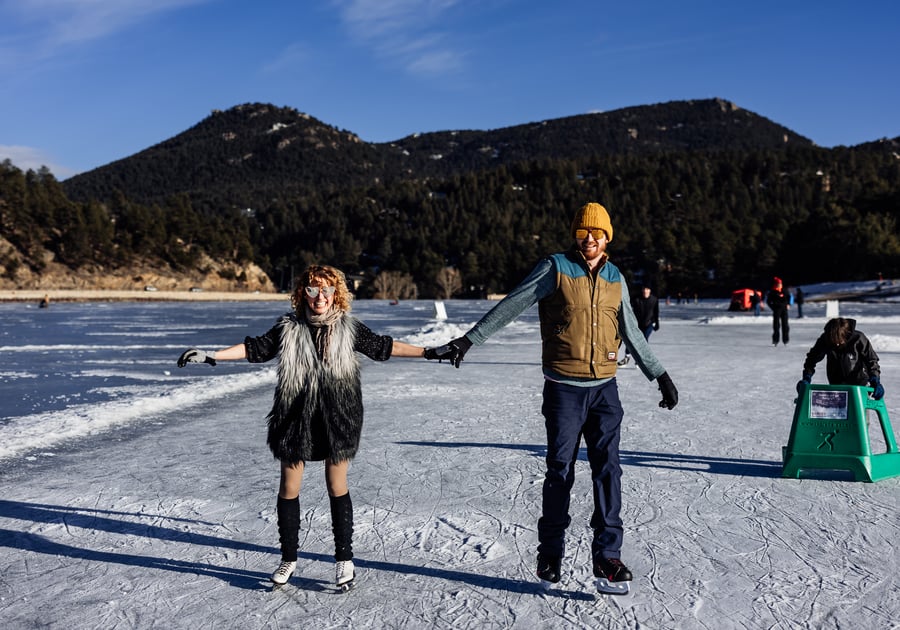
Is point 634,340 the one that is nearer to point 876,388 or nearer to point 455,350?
point 455,350

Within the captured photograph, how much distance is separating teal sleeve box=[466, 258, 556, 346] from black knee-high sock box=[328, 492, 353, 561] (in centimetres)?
90

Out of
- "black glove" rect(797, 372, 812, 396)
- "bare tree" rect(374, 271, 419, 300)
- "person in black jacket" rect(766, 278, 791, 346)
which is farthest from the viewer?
"bare tree" rect(374, 271, 419, 300)

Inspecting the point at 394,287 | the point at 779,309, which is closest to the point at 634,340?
the point at 779,309

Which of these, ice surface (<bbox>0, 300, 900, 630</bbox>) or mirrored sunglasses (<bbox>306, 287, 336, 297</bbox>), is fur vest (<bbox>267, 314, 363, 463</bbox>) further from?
ice surface (<bbox>0, 300, 900, 630</bbox>)

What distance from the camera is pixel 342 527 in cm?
321

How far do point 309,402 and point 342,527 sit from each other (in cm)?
56

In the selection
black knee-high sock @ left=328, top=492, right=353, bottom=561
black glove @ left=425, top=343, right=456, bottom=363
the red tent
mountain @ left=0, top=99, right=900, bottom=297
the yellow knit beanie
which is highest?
mountain @ left=0, top=99, right=900, bottom=297

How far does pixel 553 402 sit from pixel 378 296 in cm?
12089

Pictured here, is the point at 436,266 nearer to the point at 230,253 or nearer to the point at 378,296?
the point at 378,296

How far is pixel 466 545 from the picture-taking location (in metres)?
3.72

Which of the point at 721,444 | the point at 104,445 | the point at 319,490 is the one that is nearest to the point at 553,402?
the point at 319,490

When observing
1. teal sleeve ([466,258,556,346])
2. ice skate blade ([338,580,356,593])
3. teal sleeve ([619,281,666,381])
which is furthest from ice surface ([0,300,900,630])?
teal sleeve ([466,258,556,346])

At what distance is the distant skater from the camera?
312 cm

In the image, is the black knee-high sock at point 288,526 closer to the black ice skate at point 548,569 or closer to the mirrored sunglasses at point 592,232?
the black ice skate at point 548,569
